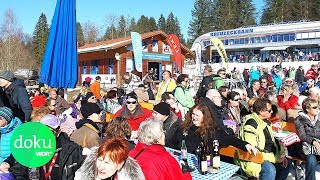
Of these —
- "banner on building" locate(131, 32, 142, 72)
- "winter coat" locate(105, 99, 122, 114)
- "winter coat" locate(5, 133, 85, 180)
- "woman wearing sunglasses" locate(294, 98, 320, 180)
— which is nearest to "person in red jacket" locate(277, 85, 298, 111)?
"woman wearing sunglasses" locate(294, 98, 320, 180)

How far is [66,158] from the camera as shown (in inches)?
140

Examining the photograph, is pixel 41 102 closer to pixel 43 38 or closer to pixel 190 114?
pixel 190 114

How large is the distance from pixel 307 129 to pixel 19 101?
415 cm

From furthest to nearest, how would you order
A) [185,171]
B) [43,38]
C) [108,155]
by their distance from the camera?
[43,38]
[185,171]
[108,155]

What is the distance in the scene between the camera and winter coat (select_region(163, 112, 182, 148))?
527 centimetres

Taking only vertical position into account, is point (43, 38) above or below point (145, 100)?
above

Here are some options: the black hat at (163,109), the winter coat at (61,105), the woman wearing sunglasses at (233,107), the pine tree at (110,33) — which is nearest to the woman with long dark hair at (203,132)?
the black hat at (163,109)

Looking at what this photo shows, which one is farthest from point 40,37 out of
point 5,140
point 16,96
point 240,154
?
point 240,154

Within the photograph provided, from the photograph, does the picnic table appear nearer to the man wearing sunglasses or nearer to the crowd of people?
the crowd of people

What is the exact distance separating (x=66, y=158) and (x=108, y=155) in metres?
1.01

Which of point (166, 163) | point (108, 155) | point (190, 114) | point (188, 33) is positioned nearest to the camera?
point (108, 155)

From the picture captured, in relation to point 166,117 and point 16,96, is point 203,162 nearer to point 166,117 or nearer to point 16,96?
point 166,117

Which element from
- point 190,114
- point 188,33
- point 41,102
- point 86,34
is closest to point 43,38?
point 86,34

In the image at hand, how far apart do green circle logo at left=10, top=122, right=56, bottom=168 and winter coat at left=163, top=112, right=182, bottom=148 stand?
226 centimetres
